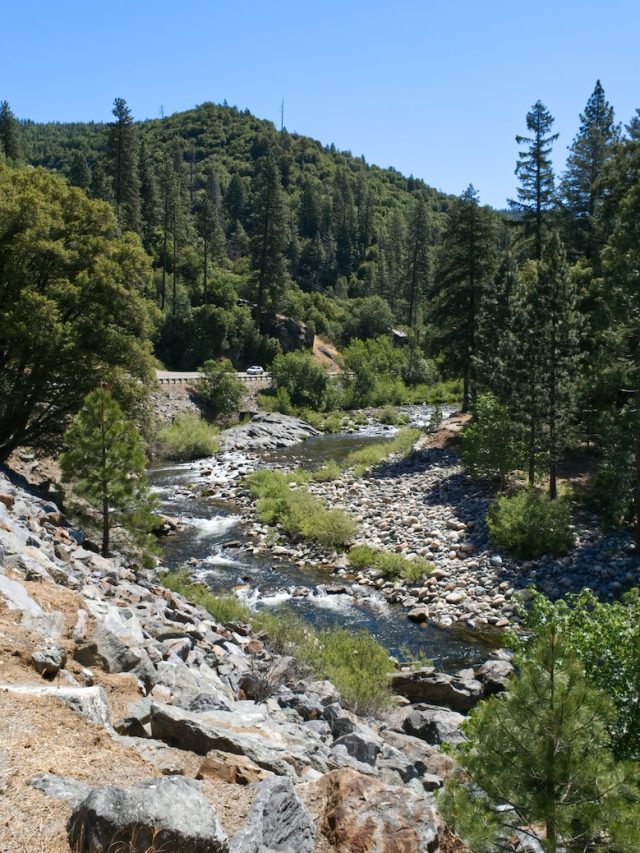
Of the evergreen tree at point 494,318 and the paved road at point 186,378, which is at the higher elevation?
the evergreen tree at point 494,318

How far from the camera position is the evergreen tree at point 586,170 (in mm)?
36156

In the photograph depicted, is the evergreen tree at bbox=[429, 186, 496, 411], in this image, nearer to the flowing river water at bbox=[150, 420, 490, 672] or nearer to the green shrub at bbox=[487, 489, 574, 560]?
the green shrub at bbox=[487, 489, 574, 560]

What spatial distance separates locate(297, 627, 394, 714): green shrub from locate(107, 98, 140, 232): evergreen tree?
51934 mm

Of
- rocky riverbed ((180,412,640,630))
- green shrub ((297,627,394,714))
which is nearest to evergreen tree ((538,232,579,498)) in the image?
rocky riverbed ((180,412,640,630))

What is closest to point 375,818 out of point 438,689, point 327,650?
point 438,689

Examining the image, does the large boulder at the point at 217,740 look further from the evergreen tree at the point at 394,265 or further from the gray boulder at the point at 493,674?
the evergreen tree at the point at 394,265

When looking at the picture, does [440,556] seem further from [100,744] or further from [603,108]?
[603,108]

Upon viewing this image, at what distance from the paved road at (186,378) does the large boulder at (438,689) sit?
31.1 metres

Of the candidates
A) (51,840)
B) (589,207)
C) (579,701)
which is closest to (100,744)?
(51,840)

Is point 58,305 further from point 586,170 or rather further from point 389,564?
point 586,170

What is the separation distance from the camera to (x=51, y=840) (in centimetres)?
436

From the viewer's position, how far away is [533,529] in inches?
766

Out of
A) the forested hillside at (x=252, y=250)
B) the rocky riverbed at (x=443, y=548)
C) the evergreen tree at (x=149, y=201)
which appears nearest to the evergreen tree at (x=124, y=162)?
the forested hillside at (x=252, y=250)

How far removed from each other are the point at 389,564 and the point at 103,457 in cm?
931
